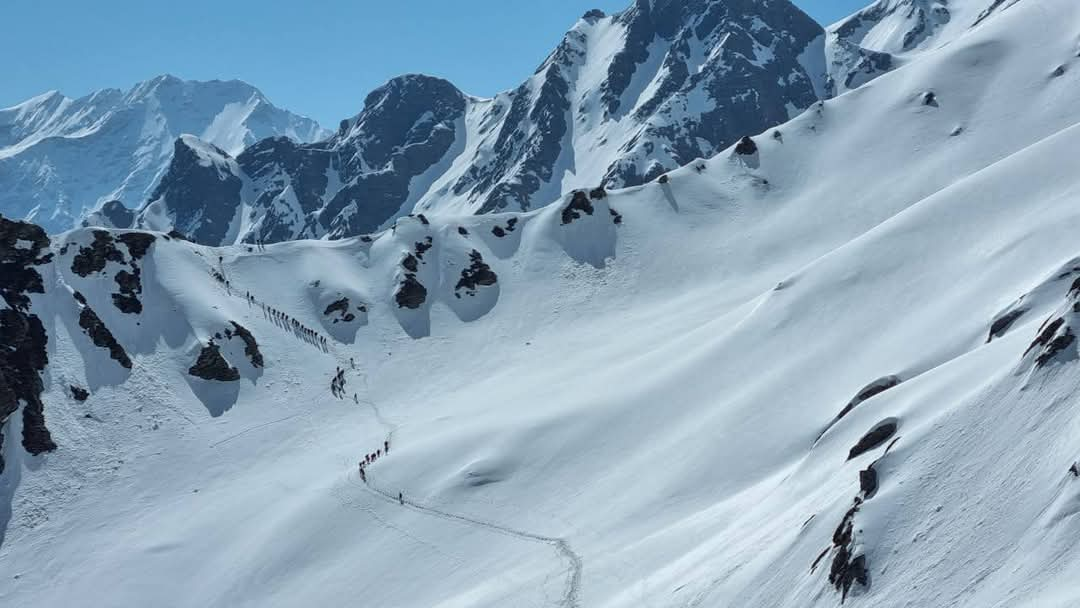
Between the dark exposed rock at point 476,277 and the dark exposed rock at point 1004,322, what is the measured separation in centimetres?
5571

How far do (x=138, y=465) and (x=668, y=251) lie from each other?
5356 centimetres

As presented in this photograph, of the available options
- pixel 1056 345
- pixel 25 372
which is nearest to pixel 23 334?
pixel 25 372

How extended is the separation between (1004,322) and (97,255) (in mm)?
73146

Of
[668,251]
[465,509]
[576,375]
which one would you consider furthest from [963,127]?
[465,509]

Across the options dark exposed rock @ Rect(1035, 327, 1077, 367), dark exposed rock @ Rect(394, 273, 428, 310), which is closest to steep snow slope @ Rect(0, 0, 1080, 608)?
dark exposed rock @ Rect(1035, 327, 1077, 367)

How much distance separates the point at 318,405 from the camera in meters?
64.8

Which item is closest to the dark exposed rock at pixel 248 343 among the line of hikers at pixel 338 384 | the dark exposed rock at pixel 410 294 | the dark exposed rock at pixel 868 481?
the line of hikers at pixel 338 384

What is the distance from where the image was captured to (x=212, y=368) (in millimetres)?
66438

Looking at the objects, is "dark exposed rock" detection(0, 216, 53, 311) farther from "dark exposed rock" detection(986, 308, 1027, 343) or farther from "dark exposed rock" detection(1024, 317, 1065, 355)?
"dark exposed rock" detection(1024, 317, 1065, 355)

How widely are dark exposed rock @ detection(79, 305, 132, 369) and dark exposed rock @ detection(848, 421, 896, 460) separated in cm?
5840

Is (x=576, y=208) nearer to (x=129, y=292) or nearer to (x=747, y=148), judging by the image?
(x=747, y=148)

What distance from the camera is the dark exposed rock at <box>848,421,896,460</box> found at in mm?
26453

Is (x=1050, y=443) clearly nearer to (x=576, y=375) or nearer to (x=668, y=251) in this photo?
(x=576, y=375)

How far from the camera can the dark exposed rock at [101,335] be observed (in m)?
65.1
